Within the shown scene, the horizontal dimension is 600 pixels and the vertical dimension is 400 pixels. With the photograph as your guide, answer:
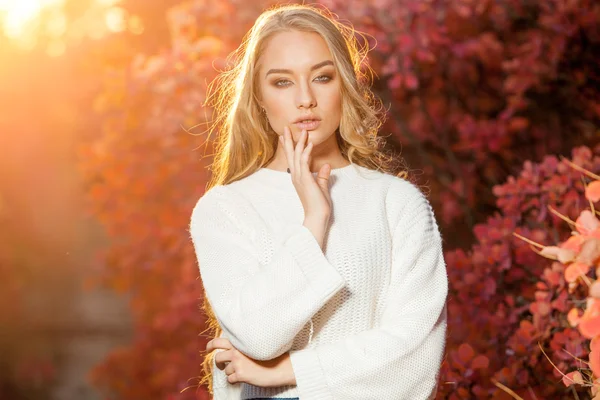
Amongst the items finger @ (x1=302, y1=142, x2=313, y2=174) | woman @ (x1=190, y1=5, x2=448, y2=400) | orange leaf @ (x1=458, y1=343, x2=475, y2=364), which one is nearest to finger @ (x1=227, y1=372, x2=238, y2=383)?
woman @ (x1=190, y1=5, x2=448, y2=400)

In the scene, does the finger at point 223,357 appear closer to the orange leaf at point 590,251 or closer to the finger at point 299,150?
the finger at point 299,150

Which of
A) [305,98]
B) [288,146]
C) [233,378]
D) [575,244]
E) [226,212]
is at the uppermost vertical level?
[305,98]

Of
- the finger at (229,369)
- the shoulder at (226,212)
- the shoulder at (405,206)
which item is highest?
the shoulder at (226,212)

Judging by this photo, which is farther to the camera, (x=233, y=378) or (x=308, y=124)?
(x=308, y=124)

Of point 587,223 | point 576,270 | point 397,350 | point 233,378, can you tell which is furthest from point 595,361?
point 233,378

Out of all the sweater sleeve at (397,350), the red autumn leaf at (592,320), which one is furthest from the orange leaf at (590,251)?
the sweater sleeve at (397,350)

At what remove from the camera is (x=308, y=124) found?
2.36 metres

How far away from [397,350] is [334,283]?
0.20m

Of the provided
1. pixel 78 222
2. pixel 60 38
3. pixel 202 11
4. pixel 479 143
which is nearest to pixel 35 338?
pixel 78 222

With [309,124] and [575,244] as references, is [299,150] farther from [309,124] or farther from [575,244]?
[575,244]

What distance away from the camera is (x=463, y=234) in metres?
4.84

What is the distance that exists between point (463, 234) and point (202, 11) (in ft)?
5.59

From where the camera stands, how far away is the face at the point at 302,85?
2355 mm

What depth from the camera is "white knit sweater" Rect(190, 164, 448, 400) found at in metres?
2.10
